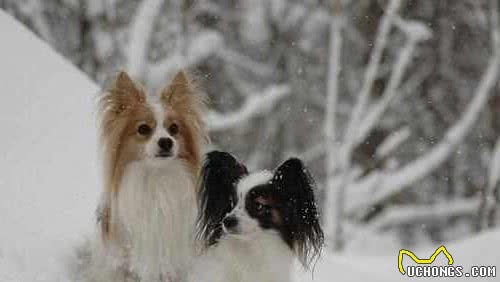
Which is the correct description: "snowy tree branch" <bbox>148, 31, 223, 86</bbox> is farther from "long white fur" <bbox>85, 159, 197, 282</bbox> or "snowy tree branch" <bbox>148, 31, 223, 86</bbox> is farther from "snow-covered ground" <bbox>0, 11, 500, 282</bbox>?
"long white fur" <bbox>85, 159, 197, 282</bbox>

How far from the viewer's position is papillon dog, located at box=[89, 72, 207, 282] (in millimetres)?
3998

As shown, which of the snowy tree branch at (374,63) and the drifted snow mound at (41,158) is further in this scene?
the snowy tree branch at (374,63)

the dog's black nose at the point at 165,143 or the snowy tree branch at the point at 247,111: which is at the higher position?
the snowy tree branch at the point at 247,111

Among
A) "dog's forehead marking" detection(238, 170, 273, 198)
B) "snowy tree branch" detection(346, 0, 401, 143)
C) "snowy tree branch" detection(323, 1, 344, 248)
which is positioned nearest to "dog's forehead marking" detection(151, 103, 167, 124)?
"dog's forehead marking" detection(238, 170, 273, 198)

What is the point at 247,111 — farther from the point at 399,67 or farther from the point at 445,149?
the point at 445,149

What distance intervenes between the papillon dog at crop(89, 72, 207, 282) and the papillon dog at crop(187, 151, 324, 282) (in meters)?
0.26

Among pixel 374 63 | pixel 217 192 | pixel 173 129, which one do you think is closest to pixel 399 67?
pixel 374 63

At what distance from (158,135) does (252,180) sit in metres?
0.63

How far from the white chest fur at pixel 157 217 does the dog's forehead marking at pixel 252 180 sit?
1.68 ft

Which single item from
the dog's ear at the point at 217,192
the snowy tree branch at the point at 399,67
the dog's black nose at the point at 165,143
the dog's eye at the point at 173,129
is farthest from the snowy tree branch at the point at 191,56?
the dog's ear at the point at 217,192

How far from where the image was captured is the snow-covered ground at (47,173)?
3881 millimetres

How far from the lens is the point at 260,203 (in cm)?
362

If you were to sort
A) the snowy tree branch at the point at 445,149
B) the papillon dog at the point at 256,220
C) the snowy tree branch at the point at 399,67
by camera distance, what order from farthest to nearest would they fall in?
the snowy tree branch at the point at 445,149 < the snowy tree branch at the point at 399,67 < the papillon dog at the point at 256,220

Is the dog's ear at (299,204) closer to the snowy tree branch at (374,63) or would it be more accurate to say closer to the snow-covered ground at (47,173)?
the snow-covered ground at (47,173)
